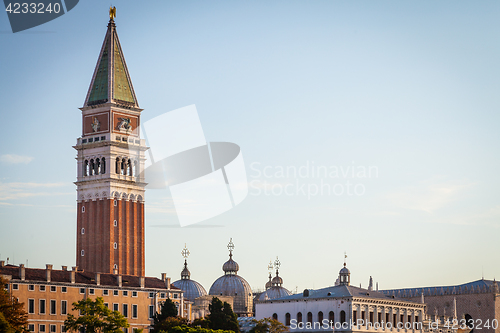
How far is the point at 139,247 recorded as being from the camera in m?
117

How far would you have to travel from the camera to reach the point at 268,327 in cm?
9550

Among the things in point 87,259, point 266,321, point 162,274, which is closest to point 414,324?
point 266,321

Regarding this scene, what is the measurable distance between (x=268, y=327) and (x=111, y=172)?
31.2m

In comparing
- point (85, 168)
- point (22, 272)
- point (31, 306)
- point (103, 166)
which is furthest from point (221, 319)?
point (85, 168)

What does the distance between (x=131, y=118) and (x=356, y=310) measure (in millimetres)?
39455

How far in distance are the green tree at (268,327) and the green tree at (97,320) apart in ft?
51.8

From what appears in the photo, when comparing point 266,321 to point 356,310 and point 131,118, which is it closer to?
point 356,310

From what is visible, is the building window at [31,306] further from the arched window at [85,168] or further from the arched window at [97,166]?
the arched window at [85,168]

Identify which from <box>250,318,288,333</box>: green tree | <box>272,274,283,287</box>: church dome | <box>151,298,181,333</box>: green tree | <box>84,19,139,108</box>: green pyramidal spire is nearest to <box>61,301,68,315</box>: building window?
<box>151,298,181,333</box>: green tree

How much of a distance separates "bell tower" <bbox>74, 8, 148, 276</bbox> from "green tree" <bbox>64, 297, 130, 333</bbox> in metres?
30.7

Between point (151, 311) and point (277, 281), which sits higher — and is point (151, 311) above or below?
below

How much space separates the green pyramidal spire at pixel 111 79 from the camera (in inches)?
4628

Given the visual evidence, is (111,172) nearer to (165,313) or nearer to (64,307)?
(64,307)

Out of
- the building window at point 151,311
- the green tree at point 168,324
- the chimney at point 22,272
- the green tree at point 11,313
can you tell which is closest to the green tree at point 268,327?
the green tree at point 168,324
